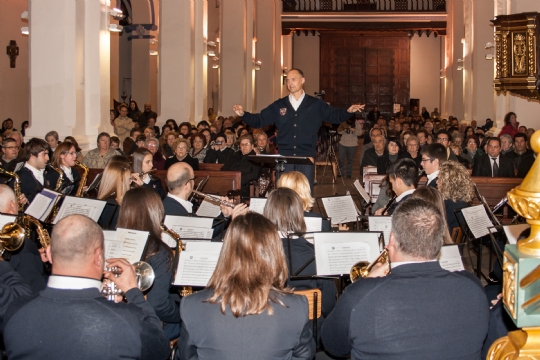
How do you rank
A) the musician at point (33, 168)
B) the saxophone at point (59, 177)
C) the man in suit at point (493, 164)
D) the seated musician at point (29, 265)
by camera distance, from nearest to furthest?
the seated musician at point (29, 265) < the musician at point (33, 168) < the saxophone at point (59, 177) < the man in suit at point (493, 164)

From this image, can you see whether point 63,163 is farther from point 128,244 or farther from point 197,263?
point 197,263

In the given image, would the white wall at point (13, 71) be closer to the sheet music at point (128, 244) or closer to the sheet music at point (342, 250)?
the sheet music at point (128, 244)

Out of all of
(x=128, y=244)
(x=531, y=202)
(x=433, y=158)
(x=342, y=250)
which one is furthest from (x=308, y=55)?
(x=531, y=202)

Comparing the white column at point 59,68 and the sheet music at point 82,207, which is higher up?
the white column at point 59,68

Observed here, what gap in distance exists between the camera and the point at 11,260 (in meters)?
4.23

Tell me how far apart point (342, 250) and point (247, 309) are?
1.78 m

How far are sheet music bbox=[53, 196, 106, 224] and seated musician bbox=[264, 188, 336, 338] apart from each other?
167cm

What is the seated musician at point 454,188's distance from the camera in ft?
21.2

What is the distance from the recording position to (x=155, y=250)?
4.16 meters

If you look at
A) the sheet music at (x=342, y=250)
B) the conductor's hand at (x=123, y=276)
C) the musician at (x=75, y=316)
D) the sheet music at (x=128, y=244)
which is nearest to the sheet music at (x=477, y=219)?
the sheet music at (x=342, y=250)

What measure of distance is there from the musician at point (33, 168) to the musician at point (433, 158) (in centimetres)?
399

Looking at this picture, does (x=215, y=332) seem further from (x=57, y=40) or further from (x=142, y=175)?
(x=57, y=40)

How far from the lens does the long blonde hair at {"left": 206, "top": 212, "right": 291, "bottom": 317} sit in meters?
2.82

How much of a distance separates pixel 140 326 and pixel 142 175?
195 inches
